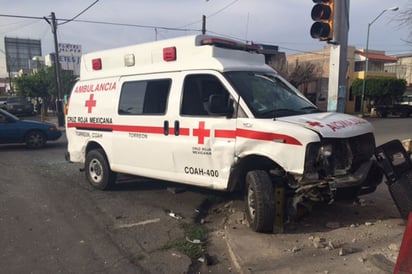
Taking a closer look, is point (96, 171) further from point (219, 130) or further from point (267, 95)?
point (267, 95)

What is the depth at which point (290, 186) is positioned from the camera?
4.81 m

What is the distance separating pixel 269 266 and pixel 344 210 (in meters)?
2.22

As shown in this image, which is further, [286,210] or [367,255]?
[286,210]

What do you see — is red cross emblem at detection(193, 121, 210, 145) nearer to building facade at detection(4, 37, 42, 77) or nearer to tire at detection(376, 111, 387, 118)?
tire at detection(376, 111, 387, 118)

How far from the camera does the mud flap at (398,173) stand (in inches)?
183

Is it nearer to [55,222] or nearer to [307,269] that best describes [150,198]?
[55,222]

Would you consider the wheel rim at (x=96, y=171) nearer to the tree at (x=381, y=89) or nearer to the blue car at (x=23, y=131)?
the blue car at (x=23, y=131)

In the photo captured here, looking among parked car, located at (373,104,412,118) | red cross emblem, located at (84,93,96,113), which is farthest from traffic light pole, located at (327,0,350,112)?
parked car, located at (373,104,412,118)

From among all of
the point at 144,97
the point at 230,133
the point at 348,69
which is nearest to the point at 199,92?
the point at 230,133

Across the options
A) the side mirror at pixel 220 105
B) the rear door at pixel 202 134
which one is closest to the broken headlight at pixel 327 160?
the rear door at pixel 202 134

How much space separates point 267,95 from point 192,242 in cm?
226

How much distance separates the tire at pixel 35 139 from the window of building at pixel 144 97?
7836mm

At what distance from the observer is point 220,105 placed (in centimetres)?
512

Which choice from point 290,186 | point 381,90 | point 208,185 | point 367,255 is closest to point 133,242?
point 208,185
